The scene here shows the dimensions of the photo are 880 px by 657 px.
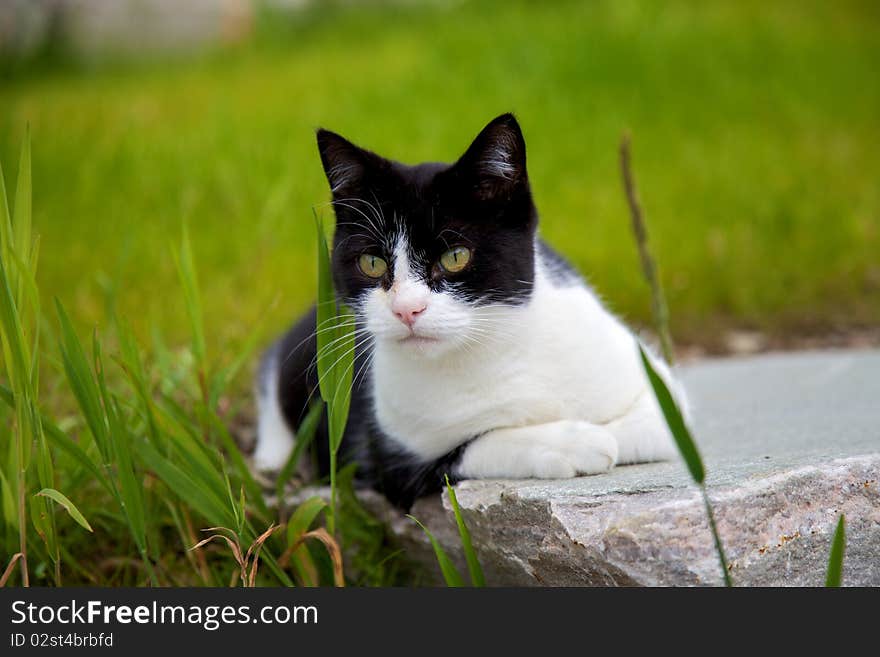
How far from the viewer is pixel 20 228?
4.72ft

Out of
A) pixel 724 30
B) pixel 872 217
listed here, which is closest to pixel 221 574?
pixel 872 217

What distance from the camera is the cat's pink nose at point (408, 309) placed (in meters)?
1.48

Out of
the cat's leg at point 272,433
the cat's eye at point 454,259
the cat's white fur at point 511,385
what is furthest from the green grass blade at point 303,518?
the cat's leg at point 272,433

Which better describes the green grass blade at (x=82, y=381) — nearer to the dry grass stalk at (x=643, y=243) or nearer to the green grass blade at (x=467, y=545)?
the green grass blade at (x=467, y=545)

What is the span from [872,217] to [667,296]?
1.24 m

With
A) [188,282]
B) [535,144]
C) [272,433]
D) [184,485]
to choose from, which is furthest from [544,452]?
[535,144]

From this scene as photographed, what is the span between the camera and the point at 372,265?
62.9 inches

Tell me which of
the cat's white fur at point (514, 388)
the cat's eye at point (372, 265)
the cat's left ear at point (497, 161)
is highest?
the cat's left ear at point (497, 161)

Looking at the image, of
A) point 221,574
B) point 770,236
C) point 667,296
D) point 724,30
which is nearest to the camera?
point 221,574

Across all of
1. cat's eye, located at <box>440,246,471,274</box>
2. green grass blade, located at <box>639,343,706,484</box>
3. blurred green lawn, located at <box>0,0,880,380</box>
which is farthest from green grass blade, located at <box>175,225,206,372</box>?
green grass blade, located at <box>639,343,706,484</box>

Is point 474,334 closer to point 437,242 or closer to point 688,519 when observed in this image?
point 437,242

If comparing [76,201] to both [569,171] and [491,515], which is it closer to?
[569,171]

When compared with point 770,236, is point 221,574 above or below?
below

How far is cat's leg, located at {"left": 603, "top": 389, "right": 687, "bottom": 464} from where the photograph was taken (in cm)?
162
